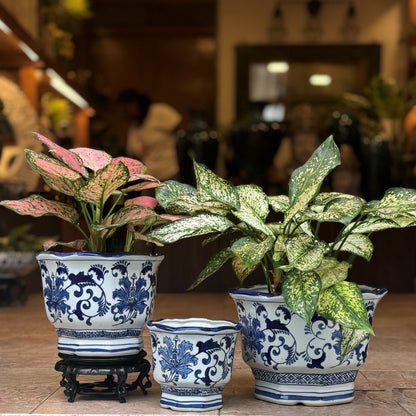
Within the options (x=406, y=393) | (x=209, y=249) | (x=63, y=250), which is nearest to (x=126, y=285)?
(x=63, y=250)

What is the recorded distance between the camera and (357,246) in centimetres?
172

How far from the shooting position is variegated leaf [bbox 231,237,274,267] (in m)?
1.57

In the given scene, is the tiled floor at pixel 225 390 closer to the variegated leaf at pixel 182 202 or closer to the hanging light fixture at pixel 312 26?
the variegated leaf at pixel 182 202

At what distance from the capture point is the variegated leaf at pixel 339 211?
1601mm

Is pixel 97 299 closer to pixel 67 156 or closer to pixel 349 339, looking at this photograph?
pixel 67 156

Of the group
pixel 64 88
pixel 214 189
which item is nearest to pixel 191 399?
pixel 214 189

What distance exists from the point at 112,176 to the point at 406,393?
2.89 ft

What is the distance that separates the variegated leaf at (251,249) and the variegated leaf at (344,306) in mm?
155

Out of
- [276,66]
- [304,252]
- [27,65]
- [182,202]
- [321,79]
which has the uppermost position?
[276,66]

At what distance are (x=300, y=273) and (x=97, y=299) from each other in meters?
0.44

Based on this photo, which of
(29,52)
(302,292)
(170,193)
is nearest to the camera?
(302,292)

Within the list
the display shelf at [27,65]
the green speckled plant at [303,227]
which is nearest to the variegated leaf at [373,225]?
the green speckled plant at [303,227]

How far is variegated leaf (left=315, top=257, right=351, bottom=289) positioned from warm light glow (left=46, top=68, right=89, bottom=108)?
3719 mm

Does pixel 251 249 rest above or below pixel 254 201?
below
